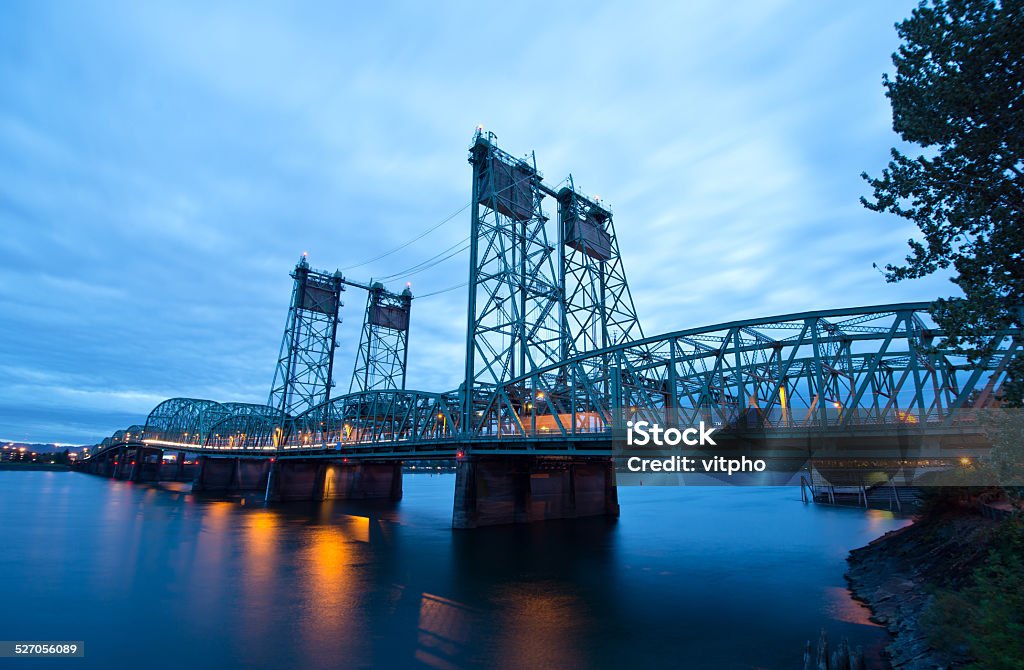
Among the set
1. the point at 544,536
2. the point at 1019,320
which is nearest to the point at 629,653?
the point at 1019,320

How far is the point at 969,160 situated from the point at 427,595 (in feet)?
81.7

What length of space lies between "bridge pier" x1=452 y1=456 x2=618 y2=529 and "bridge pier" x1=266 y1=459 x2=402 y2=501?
3115 cm

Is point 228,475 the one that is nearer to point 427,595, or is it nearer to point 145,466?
point 145,466

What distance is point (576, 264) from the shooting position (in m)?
55.0

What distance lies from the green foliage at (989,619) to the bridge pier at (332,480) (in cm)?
6688

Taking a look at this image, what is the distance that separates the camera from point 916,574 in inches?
853

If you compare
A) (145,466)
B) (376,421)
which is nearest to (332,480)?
(376,421)

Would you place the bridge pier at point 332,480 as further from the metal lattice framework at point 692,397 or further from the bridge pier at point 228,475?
the bridge pier at point 228,475

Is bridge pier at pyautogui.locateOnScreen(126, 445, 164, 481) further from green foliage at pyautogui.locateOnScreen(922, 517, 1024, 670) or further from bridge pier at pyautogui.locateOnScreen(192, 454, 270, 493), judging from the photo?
green foliage at pyautogui.locateOnScreen(922, 517, 1024, 670)

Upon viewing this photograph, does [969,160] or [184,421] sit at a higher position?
[969,160]

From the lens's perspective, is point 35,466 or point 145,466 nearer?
point 145,466

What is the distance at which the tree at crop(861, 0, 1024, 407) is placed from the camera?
1081 cm

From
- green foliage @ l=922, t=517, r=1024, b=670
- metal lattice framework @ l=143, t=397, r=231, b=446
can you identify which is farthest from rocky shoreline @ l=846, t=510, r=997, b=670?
metal lattice framework @ l=143, t=397, r=231, b=446

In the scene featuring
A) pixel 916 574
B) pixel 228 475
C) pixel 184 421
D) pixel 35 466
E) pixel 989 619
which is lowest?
pixel 35 466
